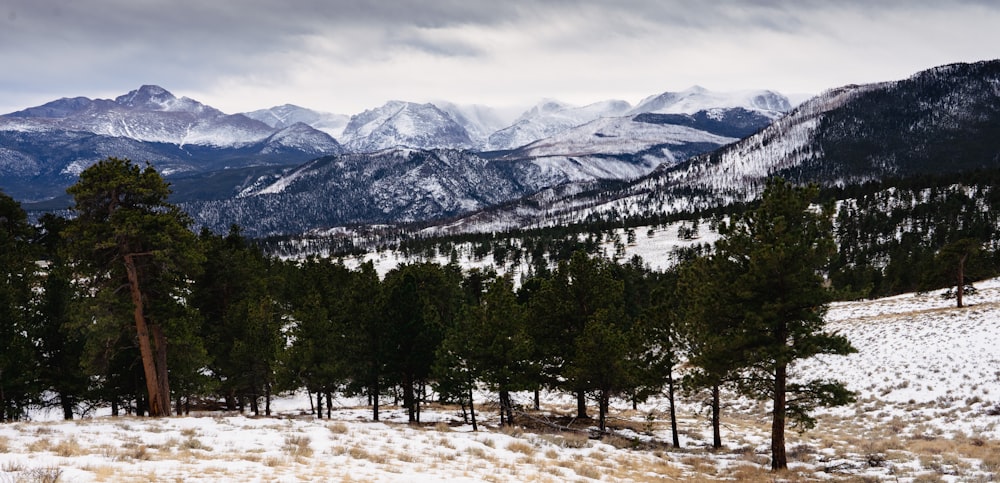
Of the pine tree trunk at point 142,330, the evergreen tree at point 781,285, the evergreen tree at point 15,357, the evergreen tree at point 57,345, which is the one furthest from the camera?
the evergreen tree at point 57,345

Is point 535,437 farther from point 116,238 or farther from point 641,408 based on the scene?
point 641,408

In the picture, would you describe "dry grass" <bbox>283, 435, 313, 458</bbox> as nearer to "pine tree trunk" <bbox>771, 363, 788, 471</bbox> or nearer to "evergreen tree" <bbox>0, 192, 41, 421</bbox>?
"pine tree trunk" <bbox>771, 363, 788, 471</bbox>

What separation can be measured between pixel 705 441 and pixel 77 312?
26958 millimetres

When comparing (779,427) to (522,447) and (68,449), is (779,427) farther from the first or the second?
(68,449)

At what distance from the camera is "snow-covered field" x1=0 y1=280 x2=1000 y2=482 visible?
40.4ft

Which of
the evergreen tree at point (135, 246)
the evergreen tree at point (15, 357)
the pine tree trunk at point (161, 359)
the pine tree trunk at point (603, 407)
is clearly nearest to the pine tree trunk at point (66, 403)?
the evergreen tree at point (15, 357)

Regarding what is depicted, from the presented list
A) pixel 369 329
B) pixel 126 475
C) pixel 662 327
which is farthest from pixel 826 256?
pixel 369 329

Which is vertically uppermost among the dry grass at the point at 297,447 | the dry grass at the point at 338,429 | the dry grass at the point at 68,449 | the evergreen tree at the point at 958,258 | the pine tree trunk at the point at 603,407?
the evergreen tree at the point at 958,258

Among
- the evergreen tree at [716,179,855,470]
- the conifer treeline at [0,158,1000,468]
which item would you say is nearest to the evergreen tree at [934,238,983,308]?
the conifer treeline at [0,158,1000,468]

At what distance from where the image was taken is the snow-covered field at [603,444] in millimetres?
12312

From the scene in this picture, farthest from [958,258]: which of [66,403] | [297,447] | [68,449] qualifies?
[66,403]

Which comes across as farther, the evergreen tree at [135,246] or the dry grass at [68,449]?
the evergreen tree at [135,246]

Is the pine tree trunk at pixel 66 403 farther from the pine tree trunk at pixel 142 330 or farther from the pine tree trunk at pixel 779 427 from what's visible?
the pine tree trunk at pixel 779 427

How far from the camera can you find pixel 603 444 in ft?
72.2
